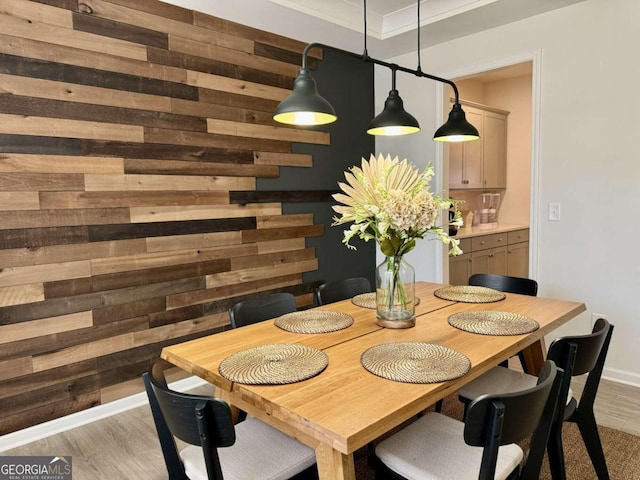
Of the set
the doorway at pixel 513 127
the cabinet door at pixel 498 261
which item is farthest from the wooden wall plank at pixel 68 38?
the cabinet door at pixel 498 261

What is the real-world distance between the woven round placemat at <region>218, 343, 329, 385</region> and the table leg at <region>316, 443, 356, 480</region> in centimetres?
23

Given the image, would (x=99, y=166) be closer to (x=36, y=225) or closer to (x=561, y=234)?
(x=36, y=225)

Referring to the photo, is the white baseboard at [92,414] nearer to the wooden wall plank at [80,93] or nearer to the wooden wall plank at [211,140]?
the wooden wall plank at [211,140]

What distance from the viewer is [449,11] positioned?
3250mm

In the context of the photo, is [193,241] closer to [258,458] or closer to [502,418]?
[258,458]

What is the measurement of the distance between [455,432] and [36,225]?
232 cm

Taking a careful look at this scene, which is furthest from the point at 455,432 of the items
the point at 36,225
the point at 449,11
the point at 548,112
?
the point at 449,11

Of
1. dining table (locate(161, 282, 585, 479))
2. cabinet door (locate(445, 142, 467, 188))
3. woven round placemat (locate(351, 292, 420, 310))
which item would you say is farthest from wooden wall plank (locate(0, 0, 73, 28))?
cabinet door (locate(445, 142, 467, 188))

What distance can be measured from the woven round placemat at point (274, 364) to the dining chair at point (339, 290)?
2.79 ft

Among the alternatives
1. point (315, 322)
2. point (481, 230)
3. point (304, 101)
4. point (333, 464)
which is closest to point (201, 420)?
point (333, 464)

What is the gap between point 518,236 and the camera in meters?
5.27

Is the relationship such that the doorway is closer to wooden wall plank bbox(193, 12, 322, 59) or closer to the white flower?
wooden wall plank bbox(193, 12, 322, 59)

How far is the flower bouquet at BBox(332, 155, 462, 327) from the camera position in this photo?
68.8 inches

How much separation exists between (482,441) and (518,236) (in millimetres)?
4555
